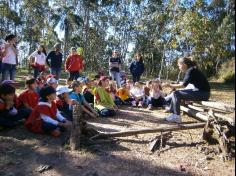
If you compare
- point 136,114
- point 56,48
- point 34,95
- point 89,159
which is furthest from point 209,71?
point 89,159

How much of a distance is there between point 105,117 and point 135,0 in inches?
1121

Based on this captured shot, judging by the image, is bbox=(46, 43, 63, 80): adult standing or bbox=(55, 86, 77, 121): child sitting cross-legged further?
bbox=(46, 43, 63, 80): adult standing

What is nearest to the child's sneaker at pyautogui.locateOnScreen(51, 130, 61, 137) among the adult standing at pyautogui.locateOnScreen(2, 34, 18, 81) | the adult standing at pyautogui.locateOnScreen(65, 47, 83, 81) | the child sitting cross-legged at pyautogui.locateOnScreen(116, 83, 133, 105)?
the adult standing at pyautogui.locateOnScreen(2, 34, 18, 81)

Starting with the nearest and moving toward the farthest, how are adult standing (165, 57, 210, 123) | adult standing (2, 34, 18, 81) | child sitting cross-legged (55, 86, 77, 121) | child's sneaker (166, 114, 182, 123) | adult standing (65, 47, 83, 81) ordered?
adult standing (165, 57, 210, 123) → child sitting cross-legged (55, 86, 77, 121) → child's sneaker (166, 114, 182, 123) → adult standing (2, 34, 18, 81) → adult standing (65, 47, 83, 81)

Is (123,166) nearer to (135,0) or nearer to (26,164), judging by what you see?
(26,164)

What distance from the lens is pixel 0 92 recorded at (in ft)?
23.5

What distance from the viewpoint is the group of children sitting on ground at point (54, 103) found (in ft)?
23.4

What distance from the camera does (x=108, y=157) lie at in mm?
6133

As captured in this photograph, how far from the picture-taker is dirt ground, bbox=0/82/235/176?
5.70m

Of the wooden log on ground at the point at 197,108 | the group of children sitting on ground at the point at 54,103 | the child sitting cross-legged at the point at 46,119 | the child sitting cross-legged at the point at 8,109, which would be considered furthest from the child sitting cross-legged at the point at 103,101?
the child sitting cross-legged at the point at 8,109

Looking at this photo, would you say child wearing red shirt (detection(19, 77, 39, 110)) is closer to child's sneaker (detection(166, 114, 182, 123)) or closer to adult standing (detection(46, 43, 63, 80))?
child's sneaker (detection(166, 114, 182, 123))

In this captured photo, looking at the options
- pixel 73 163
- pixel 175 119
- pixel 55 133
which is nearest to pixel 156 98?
pixel 175 119

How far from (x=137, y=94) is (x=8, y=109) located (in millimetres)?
5129

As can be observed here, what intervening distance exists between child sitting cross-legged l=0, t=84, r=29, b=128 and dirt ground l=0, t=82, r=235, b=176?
170mm
